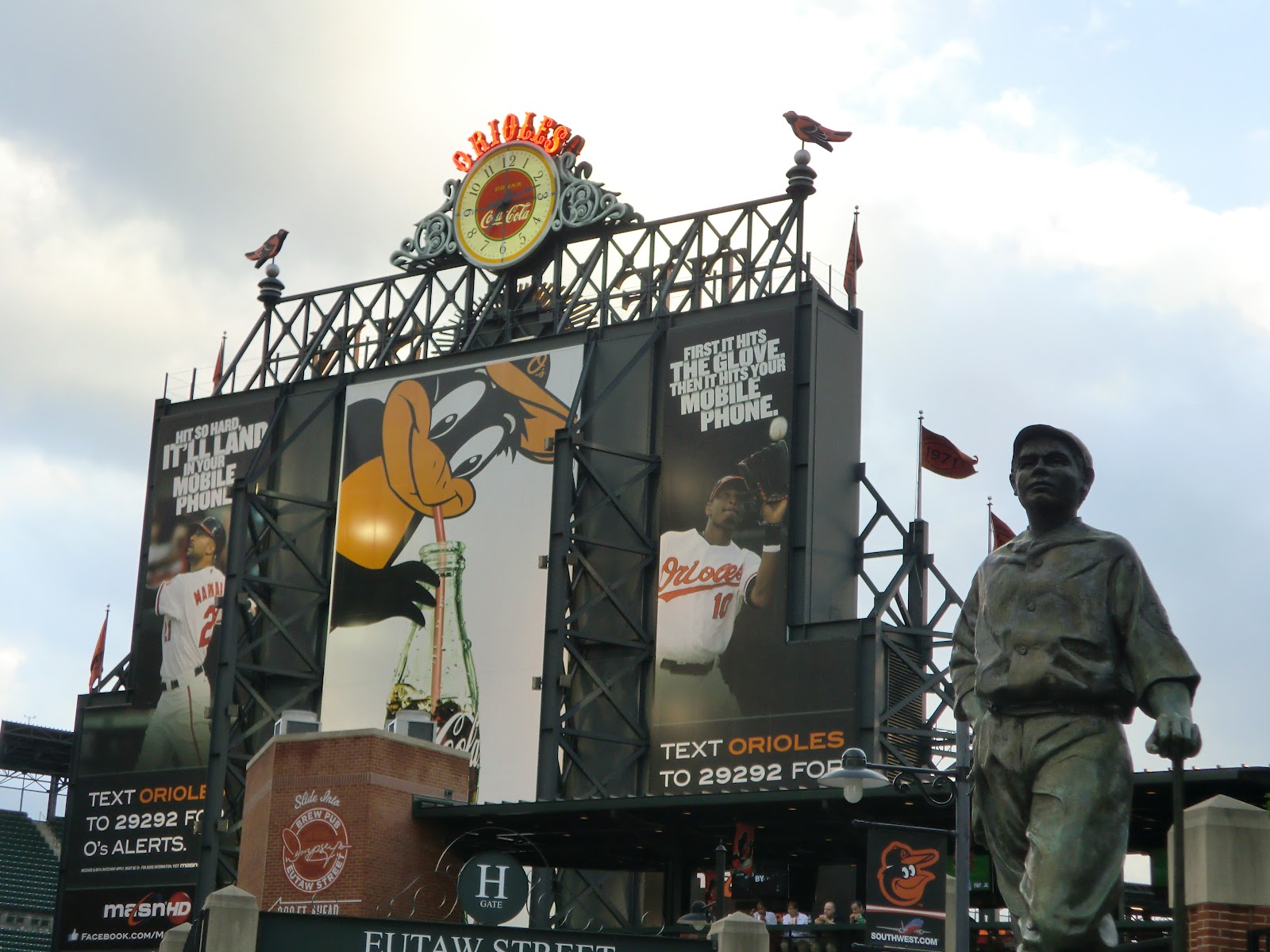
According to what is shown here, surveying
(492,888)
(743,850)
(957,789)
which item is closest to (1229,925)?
(957,789)

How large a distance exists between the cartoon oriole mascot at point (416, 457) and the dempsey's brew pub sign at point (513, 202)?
146 inches

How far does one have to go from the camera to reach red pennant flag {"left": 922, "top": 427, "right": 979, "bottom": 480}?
133 ft

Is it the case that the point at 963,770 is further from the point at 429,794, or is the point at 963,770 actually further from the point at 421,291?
the point at 421,291

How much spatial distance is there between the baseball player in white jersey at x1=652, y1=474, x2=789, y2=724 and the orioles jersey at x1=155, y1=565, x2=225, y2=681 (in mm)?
13068

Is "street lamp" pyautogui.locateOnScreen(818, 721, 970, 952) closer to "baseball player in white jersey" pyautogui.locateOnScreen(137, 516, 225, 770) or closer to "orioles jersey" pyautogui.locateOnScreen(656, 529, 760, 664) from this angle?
"orioles jersey" pyautogui.locateOnScreen(656, 529, 760, 664)

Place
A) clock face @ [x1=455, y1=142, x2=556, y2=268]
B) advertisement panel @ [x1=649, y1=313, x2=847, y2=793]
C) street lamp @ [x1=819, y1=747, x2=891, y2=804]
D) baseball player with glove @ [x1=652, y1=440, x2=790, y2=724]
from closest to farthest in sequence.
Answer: street lamp @ [x1=819, y1=747, x2=891, y2=804]
advertisement panel @ [x1=649, y1=313, x2=847, y2=793]
baseball player with glove @ [x1=652, y1=440, x2=790, y2=724]
clock face @ [x1=455, y1=142, x2=556, y2=268]

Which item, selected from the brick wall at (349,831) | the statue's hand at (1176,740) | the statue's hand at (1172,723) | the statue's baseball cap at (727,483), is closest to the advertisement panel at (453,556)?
the statue's baseball cap at (727,483)

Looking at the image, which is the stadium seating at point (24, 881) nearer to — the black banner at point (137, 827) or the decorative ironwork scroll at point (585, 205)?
the black banner at point (137, 827)

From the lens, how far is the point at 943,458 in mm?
40875

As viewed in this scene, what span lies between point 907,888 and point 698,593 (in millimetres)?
17164

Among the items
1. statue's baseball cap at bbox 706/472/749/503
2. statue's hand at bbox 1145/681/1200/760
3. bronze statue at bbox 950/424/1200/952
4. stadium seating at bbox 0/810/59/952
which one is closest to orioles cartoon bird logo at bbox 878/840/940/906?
bronze statue at bbox 950/424/1200/952

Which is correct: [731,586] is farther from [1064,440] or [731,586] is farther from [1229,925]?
[1064,440]

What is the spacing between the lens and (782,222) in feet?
138

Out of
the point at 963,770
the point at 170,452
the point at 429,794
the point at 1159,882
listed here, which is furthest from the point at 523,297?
the point at 963,770
